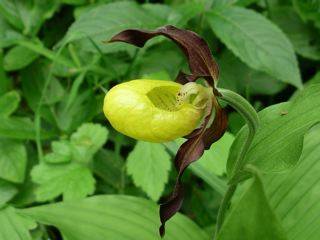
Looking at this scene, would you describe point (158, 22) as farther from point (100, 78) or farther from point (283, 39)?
point (283, 39)

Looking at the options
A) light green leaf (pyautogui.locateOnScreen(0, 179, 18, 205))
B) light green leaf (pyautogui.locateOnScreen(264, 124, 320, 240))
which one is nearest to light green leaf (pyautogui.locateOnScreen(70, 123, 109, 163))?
Answer: light green leaf (pyautogui.locateOnScreen(0, 179, 18, 205))

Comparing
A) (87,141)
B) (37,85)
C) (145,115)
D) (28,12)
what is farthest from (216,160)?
(28,12)

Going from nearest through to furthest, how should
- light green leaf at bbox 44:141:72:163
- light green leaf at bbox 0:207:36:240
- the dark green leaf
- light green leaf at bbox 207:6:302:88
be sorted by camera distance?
light green leaf at bbox 0:207:36:240
light green leaf at bbox 44:141:72:163
light green leaf at bbox 207:6:302:88
the dark green leaf

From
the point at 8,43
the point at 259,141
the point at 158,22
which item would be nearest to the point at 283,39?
the point at 158,22

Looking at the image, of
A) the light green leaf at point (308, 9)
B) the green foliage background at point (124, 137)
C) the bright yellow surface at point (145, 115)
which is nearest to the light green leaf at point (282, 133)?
the green foliage background at point (124, 137)

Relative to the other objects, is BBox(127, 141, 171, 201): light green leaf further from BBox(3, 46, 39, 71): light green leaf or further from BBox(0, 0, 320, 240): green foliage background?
BBox(3, 46, 39, 71): light green leaf

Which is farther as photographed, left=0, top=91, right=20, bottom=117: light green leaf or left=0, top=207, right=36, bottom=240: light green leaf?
left=0, top=91, right=20, bottom=117: light green leaf

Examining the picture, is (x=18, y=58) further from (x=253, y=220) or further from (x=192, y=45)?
(x=253, y=220)
